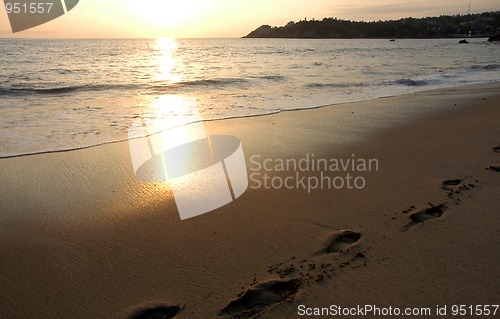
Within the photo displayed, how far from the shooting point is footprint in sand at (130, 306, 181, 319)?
8.00 feet

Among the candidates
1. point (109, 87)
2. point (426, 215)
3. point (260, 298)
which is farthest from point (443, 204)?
point (109, 87)

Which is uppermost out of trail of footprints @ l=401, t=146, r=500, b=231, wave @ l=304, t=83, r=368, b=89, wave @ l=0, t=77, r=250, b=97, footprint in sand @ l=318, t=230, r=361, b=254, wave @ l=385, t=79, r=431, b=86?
wave @ l=0, t=77, r=250, b=97

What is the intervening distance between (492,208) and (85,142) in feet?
19.7

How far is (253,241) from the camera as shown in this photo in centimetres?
329

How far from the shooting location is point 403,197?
13.4 feet

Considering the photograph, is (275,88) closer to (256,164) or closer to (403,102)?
(403,102)

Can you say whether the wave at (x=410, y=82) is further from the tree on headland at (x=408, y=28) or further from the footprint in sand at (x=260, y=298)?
the tree on headland at (x=408, y=28)

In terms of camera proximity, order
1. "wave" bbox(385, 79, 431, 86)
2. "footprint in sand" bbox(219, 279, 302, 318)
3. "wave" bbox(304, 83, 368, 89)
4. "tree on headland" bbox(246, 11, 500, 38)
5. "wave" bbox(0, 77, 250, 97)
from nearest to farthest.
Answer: "footprint in sand" bbox(219, 279, 302, 318) < "wave" bbox(0, 77, 250, 97) < "wave" bbox(304, 83, 368, 89) < "wave" bbox(385, 79, 431, 86) < "tree on headland" bbox(246, 11, 500, 38)

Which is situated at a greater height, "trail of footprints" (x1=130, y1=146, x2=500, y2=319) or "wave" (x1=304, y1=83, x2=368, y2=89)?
"wave" (x1=304, y1=83, x2=368, y2=89)

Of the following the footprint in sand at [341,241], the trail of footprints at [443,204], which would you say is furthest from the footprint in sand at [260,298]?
the trail of footprints at [443,204]

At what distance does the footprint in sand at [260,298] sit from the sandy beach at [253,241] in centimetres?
1

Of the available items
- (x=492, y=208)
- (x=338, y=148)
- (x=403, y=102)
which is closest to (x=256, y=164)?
(x=338, y=148)

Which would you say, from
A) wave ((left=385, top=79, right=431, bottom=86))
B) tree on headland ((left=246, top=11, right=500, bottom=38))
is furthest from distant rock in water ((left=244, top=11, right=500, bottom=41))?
wave ((left=385, top=79, right=431, bottom=86))

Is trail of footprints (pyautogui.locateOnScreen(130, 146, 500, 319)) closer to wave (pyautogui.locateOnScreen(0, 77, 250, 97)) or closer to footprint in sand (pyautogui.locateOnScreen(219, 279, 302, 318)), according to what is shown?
footprint in sand (pyautogui.locateOnScreen(219, 279, 302, 318))
